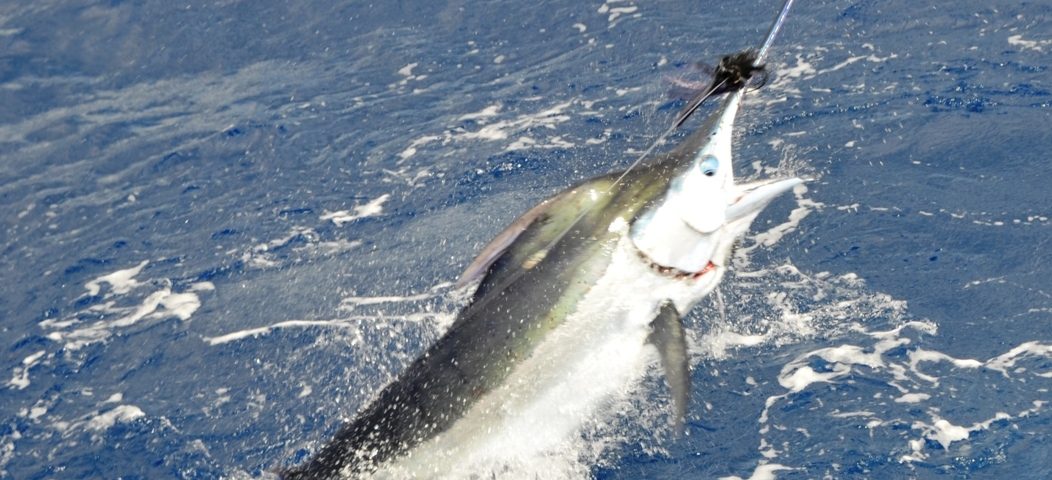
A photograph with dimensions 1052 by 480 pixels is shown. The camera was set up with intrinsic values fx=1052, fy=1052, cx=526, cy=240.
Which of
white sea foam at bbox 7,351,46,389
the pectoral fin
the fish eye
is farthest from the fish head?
white sea foam at bbox 7,351,46,389

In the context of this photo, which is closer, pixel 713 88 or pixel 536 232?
pixel 536 232

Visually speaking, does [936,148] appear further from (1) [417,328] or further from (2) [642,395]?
(1) [417,328]

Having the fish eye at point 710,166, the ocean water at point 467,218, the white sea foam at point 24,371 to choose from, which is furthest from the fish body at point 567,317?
the white sea foam at point 24,371

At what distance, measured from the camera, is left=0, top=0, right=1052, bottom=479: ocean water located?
23.2ft

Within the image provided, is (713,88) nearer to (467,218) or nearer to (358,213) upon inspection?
(467,218)

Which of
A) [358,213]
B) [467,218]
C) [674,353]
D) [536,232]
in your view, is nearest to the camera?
[674,353]

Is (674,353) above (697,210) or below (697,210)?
below

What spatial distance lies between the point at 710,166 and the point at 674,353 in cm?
122

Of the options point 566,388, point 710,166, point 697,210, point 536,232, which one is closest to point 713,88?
point 710,166

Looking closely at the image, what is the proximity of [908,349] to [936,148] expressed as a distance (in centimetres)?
267

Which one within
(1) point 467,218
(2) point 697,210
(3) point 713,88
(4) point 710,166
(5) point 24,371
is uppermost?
(3) point 713,88

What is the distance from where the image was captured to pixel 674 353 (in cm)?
670

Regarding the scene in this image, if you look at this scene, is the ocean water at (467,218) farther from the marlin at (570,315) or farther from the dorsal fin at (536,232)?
the dorsal fin at (536,232)

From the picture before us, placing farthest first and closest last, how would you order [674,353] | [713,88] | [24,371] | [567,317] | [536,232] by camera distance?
[24,371] < [713,88] < [536,232] < [674,353] < [567,317]
